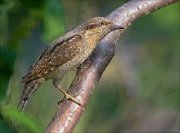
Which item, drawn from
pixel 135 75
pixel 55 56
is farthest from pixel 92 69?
pixel 135 75

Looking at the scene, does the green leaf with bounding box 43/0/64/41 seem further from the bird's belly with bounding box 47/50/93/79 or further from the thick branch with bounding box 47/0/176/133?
the bird's belly with bounding box 47/50/93/79

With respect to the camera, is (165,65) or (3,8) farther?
(165,65)

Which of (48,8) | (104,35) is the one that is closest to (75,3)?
(104,35)

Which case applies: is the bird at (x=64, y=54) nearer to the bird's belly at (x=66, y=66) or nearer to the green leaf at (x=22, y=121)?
the bird's belly at (x=66, y=66)

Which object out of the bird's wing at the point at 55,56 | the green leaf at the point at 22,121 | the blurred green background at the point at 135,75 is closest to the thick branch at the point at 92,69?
the bird's wing at the point at 55,56

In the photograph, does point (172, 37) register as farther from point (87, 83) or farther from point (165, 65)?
point (87, 83)

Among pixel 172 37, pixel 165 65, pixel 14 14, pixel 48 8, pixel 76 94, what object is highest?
pixel 172 37

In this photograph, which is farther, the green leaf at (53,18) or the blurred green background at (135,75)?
the blurred green background at (135,75)

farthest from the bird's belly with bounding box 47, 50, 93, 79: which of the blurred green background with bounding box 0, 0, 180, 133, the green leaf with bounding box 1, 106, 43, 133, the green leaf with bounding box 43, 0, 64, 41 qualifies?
the green leaf with bounding box 1, 106, 43, 133
